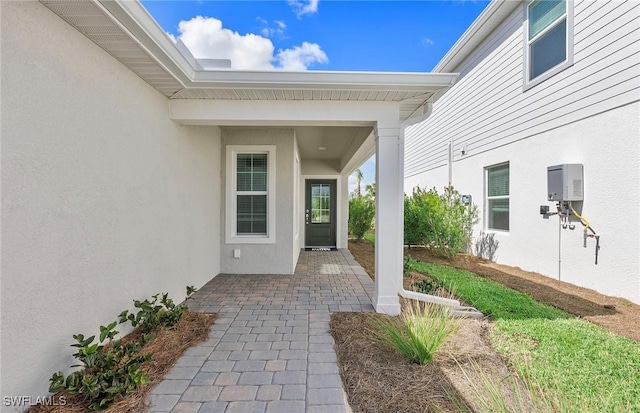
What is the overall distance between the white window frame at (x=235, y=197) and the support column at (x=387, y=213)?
8.83 feet

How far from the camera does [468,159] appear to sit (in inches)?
336

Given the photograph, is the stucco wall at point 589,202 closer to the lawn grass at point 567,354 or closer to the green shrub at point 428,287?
the lawn grass at point 567,354

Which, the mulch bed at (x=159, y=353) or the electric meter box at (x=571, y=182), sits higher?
the electric meter box at (x=571, y=182)

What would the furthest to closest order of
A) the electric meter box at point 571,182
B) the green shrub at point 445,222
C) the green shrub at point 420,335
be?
the green shrub at point 445,222 < the electric meter box at point 571,182 < the green shrub at point 420,335

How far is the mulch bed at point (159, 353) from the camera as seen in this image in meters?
2.03

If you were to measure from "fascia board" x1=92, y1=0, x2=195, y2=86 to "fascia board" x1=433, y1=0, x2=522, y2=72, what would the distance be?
22.6ft

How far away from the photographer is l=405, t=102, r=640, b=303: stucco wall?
4.21 metres

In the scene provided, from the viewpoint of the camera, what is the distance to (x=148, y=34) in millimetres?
2459

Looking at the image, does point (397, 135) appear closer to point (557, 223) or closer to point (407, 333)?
point (407, 333)

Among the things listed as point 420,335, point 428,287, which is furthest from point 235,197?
point 420,335

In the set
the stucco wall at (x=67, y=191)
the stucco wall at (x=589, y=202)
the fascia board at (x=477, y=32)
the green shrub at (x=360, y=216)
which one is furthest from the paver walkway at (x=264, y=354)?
the fascia board at (x=477, y=32)

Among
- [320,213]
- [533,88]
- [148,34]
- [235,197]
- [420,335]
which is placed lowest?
[420,335]

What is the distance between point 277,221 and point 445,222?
14.0ft

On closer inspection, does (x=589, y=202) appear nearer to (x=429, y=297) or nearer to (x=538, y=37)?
(x=429, y=297)
